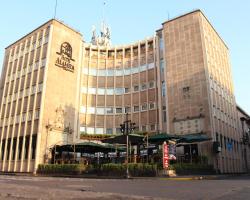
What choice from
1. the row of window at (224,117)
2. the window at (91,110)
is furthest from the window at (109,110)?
the row of window at (224,117)

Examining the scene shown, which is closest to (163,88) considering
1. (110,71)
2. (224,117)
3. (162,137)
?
(224,117)

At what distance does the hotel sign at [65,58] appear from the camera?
47.0 metres

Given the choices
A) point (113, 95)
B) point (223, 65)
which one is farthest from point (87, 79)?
point (223, 65)

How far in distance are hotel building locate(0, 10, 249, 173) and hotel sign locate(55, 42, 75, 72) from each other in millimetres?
179

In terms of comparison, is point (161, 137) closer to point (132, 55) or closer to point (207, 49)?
point (207, 49)

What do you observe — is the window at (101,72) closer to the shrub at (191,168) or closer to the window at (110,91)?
the window at (110,91)

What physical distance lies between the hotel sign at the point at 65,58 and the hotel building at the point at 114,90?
18 centimetres

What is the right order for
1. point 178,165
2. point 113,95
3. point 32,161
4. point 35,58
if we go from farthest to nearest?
point 113,95, point 35,58, point 32,161, point 178,165

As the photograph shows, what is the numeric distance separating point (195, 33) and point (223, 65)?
36.7 ft

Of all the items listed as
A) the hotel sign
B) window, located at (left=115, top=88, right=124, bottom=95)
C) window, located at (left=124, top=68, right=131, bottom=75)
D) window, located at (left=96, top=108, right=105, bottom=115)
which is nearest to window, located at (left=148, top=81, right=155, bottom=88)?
window, located at (left=124, top=68, right=131, bottom=75)

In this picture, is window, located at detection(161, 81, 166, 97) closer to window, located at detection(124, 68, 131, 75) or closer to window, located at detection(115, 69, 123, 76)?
window, located at detection(124, 68, 131, 75)

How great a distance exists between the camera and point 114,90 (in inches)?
2068

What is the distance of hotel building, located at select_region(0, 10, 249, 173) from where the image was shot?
4041cm

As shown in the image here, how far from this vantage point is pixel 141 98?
4944cm
